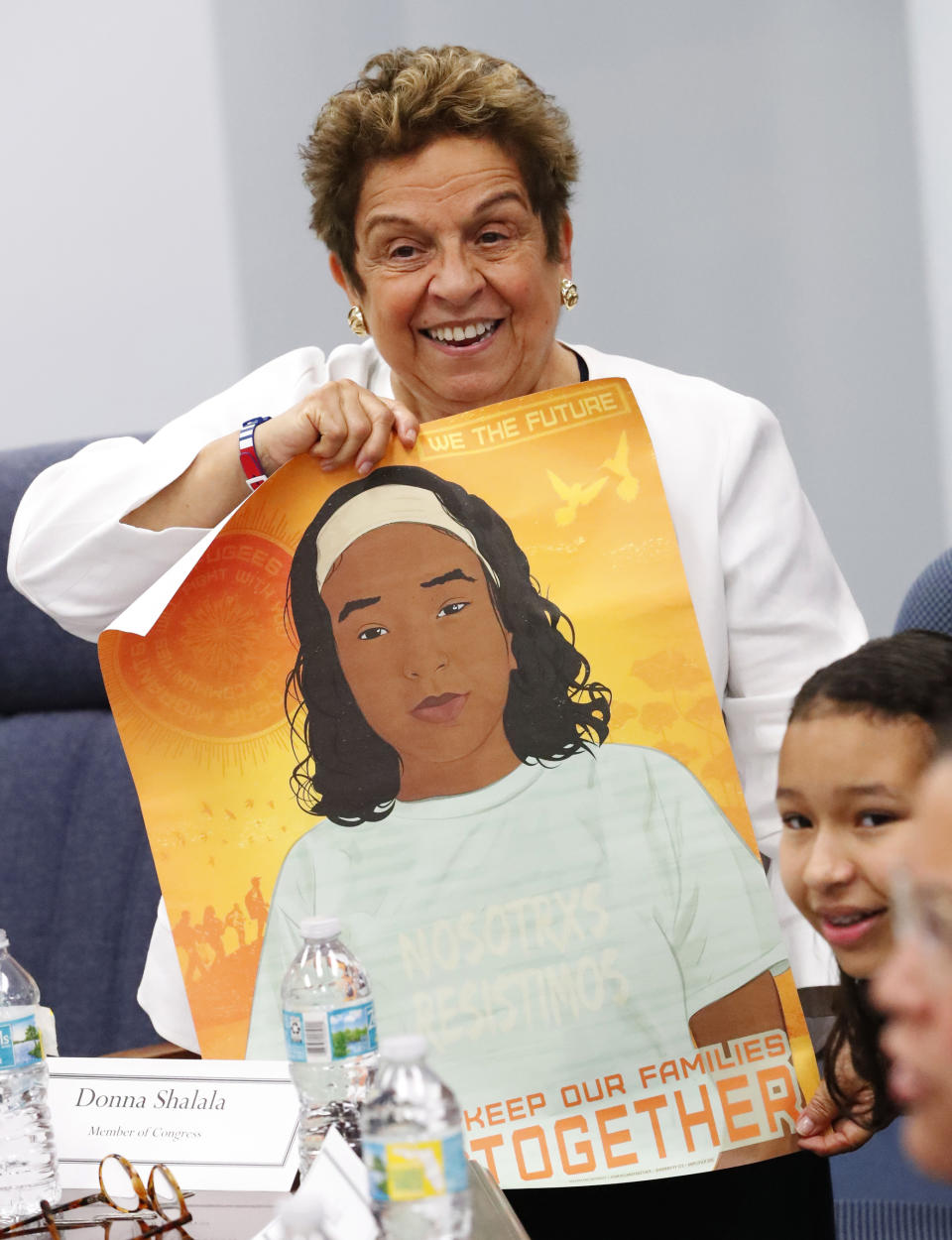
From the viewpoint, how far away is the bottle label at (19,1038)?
942 mm

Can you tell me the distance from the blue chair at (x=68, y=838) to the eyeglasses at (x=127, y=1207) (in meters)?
1.04

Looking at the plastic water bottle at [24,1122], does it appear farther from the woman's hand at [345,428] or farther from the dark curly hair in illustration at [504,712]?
the woman's hand at [345,428]

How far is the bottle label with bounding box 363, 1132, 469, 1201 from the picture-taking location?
66cm

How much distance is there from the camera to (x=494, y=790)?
107cm

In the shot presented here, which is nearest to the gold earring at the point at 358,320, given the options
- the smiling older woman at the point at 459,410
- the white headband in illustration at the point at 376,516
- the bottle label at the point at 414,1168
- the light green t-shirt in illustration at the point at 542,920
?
the smiling older woman at the point at 459,410

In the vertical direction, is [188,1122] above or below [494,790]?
below

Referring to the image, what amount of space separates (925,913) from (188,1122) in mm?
662

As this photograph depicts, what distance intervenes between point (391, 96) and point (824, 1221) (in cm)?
111

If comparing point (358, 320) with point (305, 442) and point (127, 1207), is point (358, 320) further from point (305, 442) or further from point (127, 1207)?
point (127, 1207)

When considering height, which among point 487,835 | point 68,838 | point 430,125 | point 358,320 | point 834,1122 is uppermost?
point 430,125

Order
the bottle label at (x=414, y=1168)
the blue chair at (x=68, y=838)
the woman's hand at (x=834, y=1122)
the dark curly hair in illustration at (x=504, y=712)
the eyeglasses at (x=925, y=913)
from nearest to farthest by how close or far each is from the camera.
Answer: the eyeglasses at (x=925, y=913), the bottle label at (x=414, y=1168), the woman's hand at (x=834, y=1122), the dark curly hair in illustration at (x=504, y=712), the blue chair at (x=68, y=838)

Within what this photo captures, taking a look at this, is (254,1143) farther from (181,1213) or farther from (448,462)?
(448,462)

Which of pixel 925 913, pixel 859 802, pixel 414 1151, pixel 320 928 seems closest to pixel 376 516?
pixel 320 928

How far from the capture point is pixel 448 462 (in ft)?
3.71
